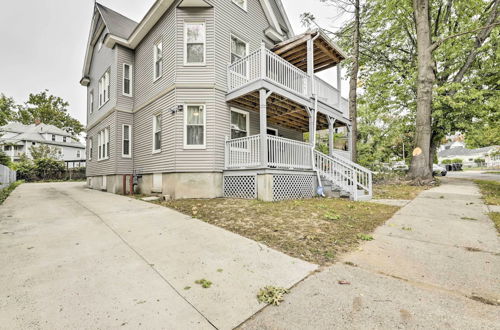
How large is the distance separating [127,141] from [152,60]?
413cm

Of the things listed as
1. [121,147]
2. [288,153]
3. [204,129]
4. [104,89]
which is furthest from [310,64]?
[104,89]

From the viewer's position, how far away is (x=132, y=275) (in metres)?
2.63

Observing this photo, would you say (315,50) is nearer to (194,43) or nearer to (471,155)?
(194,43)

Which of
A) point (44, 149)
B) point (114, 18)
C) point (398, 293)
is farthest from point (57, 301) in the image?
point (44, 149)

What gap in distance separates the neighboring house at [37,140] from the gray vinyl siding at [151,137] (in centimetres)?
Answer: 2585

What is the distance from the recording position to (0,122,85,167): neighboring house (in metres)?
32.9

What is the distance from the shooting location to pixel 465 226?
454 cm

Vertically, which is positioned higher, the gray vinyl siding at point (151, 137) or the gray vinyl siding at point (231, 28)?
the gray vinyl siding at point (231, 28)

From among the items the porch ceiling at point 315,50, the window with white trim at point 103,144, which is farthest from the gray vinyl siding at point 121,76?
the porch ceiling at point 315,50

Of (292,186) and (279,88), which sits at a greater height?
(279,88)

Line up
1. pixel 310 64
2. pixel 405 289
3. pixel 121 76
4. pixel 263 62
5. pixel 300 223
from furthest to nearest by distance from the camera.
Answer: pixel 121 76 < pixel 310 64 < pixel 263 62 < pixel 300 223 < pixel 405 289

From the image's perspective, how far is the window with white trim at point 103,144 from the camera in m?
12.0

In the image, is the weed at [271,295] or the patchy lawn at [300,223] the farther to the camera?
the patchy lawn at [300,223]

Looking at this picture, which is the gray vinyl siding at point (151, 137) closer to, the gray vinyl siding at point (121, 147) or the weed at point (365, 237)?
the gray vinyl siding at point (121, 147)
